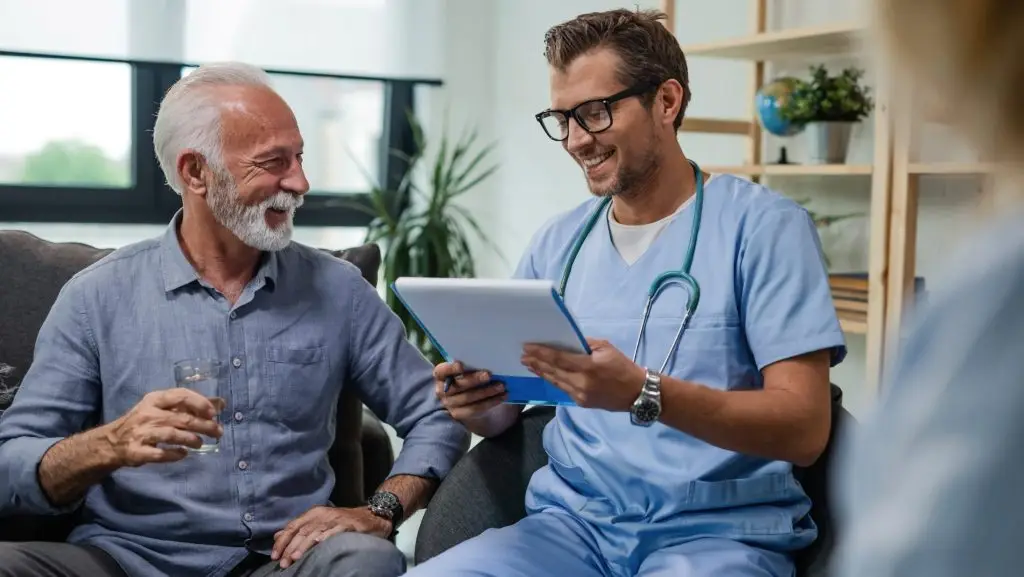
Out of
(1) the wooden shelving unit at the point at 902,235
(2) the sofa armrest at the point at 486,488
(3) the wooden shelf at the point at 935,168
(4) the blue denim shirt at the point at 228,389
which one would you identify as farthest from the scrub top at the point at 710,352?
(1) the wooden shelving unit at the point at 902,235

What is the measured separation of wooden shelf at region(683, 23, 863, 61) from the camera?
2699 mm

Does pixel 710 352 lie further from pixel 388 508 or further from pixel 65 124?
pixel 65 124

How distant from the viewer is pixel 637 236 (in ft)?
5.60

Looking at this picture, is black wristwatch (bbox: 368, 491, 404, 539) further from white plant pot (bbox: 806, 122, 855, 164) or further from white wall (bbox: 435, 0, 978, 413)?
white plant pot (bbox: 806, 122, 855, 164)

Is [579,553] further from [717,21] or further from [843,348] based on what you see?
[717,21]

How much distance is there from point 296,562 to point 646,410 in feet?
1.97

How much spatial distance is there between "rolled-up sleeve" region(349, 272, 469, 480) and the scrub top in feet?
0.80

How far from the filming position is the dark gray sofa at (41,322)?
6.23 ft

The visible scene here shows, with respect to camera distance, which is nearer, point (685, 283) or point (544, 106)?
point (685, 283)

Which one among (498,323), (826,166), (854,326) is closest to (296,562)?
(498,323)

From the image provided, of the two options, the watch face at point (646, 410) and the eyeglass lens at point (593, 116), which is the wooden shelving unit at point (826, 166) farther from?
the watch face at point (646, 410)

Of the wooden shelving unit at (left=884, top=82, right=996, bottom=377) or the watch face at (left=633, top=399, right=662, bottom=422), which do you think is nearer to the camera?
the watch face at (left=633, top=399, right=662, bottom=422)

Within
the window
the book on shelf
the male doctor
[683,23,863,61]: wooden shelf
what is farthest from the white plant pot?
the window

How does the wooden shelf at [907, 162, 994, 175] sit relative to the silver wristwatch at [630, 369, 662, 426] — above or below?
above
